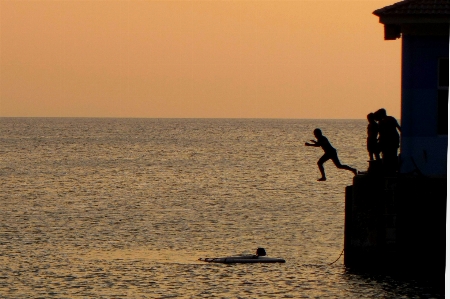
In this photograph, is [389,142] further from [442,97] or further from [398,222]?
[398,222]

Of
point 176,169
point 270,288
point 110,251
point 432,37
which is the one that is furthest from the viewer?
point 176,169

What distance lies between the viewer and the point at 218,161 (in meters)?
126

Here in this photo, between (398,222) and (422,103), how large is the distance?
126 inches

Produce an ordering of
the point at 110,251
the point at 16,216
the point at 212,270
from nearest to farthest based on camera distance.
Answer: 1. the point at 212,270
2. the point at 110,251
3. the point at 16,216

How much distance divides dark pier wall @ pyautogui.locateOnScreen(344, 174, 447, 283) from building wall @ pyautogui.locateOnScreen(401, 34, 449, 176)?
65 cm

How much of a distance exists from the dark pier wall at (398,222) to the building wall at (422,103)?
0.65 metres

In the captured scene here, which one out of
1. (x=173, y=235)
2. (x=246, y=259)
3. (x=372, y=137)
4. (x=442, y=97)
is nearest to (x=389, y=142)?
(x=372, y=137)

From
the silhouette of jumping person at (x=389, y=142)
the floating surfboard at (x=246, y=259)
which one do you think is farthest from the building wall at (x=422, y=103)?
the floating surfboard at (x=246, y=259)

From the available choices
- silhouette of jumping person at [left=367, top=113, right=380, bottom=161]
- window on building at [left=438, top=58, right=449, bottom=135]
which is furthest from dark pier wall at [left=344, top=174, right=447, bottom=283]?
window on building at [left=438, top=58, right=449, bottom=135]

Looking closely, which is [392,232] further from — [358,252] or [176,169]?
[176,169]

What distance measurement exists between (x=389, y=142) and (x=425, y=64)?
226 cm

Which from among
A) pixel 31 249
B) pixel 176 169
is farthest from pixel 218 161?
pixel 31 249

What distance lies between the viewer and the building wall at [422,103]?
91.3ft

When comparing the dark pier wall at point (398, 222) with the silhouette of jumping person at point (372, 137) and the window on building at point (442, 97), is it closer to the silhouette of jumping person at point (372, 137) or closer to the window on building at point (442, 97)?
the silhouette of jumping person at point (372, 137)
